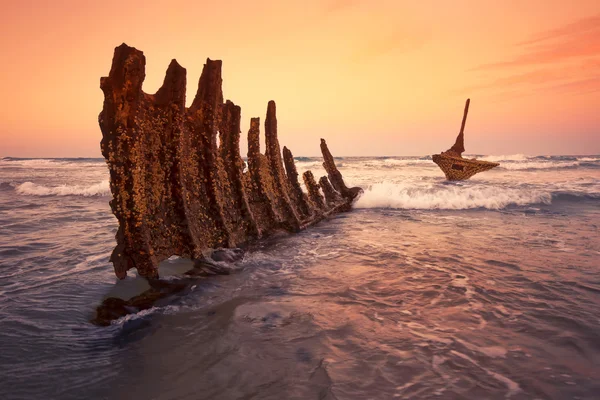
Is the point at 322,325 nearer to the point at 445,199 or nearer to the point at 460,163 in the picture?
the point at 445,199

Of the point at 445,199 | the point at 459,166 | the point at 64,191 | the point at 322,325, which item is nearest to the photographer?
the point at 322,325

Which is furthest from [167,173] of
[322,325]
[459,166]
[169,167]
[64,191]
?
[459,166]

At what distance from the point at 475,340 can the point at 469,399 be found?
1.22m

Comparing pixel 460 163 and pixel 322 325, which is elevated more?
pixel 460 163

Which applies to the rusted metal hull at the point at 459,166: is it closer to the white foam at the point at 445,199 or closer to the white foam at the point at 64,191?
the white foam at the point at 445,199

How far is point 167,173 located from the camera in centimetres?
539

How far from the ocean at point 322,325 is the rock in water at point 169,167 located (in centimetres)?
95

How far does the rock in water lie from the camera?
4.48 meters

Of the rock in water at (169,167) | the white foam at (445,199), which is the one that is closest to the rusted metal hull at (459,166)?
the white foam at (445,199)

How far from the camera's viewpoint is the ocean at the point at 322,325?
11.4ft

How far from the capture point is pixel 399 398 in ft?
10.6

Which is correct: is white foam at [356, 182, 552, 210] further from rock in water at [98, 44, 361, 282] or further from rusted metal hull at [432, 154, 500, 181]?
rock in water at [98, 44, 361, 282]

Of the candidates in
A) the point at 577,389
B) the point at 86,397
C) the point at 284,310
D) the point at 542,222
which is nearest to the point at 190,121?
the point at 284,310

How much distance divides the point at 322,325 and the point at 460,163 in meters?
26.6
